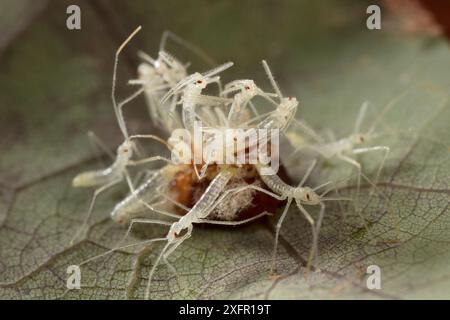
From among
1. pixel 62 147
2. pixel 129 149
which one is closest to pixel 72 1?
pixel 62 147

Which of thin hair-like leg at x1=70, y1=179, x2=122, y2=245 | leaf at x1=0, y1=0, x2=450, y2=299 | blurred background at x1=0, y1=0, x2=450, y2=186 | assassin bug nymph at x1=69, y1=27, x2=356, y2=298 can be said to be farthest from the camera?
blurred background at x1=0, y1=0, x2=450, y2=186

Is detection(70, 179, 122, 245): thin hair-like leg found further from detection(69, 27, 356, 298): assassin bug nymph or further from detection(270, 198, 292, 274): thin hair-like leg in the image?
detection(270, 198, 292, 274): thin hair-like leg

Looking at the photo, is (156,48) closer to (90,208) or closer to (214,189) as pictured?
(90,208)

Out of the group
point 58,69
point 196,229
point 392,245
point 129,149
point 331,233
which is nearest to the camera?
point 392,245

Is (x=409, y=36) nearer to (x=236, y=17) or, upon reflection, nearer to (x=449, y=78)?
(x=449, y=78)

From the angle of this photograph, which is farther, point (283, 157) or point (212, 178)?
point (283, 157)

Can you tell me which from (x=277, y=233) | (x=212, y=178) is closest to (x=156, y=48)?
(x=212, y=178)

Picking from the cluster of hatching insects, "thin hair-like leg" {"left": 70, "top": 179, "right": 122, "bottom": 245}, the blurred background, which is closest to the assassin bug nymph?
the cluster of hatching insects
